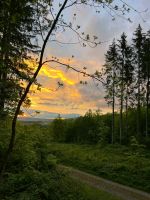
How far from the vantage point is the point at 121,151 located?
4084 centimetres

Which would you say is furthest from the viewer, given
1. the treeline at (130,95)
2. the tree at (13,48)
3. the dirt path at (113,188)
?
the treeline at (130,95)

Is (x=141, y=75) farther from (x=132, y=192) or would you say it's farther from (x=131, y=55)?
(x=132, y=192)

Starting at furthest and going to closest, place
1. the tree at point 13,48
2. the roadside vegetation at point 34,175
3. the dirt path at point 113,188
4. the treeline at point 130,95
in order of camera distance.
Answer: the treeline at point 130,95 < the dirt path at point 113,188 < the roadside vegetation at point 34,175 < the tree at point 13,48

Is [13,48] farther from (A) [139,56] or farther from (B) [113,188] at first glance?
(A) [139,56]

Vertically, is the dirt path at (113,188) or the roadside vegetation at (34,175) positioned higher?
the roadside vegetation at (34,175)

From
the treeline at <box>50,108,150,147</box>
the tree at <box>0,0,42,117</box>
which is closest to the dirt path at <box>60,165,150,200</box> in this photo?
the tree at <box>0,0,42,117</box>

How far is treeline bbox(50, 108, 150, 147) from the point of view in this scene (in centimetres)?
5559

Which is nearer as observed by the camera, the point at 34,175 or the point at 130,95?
the point at 34,175

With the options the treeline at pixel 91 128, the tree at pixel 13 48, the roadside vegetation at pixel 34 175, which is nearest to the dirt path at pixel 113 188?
the roadside vegetation at pixel 34 175

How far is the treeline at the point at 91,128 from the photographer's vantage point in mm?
55594

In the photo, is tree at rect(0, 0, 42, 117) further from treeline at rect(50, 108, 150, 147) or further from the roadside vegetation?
treeline at rect(50, 108, 150, 147)

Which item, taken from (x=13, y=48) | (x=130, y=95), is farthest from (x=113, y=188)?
(x=130, y=95)

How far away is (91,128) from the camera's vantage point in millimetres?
62281

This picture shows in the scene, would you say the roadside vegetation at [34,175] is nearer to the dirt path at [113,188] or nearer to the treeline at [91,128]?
the dirt path at [113,188]
